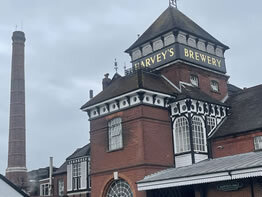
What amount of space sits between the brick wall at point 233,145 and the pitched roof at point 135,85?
13.1ft

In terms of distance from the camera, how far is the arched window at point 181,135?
23.3 meters

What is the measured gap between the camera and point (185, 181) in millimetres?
19562

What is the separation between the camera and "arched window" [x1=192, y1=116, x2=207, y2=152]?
2340 cm

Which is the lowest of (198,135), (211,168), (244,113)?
(211,168)

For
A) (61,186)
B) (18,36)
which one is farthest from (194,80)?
(18,36)

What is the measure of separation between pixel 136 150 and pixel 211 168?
4759 mm

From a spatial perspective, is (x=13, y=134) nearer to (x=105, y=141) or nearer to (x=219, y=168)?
(x=105, y=141)

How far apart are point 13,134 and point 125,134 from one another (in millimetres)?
31738

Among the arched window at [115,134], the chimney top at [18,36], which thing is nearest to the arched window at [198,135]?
the arched window at [115,134]

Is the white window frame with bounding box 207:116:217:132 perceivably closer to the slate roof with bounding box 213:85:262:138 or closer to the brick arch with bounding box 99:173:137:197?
the slate roof with bounding box 213:85:262:138

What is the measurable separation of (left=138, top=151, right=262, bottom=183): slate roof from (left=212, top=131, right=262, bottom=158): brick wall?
858 millimetres

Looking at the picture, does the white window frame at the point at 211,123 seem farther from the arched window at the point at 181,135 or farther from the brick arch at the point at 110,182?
the brick arch at the point at 110,182

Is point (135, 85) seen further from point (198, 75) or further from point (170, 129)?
point (198, 75)

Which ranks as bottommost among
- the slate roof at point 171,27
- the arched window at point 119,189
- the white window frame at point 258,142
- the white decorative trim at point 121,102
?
the arched window at point 119,189
